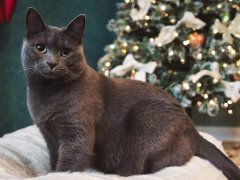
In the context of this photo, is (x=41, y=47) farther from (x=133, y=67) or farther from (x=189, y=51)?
(x=189, y=51)

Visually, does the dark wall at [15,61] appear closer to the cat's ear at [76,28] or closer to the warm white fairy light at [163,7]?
the warm white fairy light at [163,7]

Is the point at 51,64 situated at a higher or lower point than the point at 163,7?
higher

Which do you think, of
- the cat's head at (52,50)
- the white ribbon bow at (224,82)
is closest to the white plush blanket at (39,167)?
the cat's head at (52,50)

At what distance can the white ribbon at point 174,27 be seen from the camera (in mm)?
2633

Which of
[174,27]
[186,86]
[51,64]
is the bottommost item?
[186,86]

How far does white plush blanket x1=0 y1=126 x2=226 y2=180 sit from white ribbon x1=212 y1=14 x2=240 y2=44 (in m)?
1.26

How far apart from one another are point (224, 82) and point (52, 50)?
4.93 ft

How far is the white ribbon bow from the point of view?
2.61 m

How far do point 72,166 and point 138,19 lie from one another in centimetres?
153

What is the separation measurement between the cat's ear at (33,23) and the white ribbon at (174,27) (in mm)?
1291

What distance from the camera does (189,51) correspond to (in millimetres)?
2752

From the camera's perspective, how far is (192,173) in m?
1.47

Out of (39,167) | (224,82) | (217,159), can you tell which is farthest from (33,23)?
(224,82)

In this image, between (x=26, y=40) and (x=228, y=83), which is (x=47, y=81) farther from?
(x=228, y=83)
